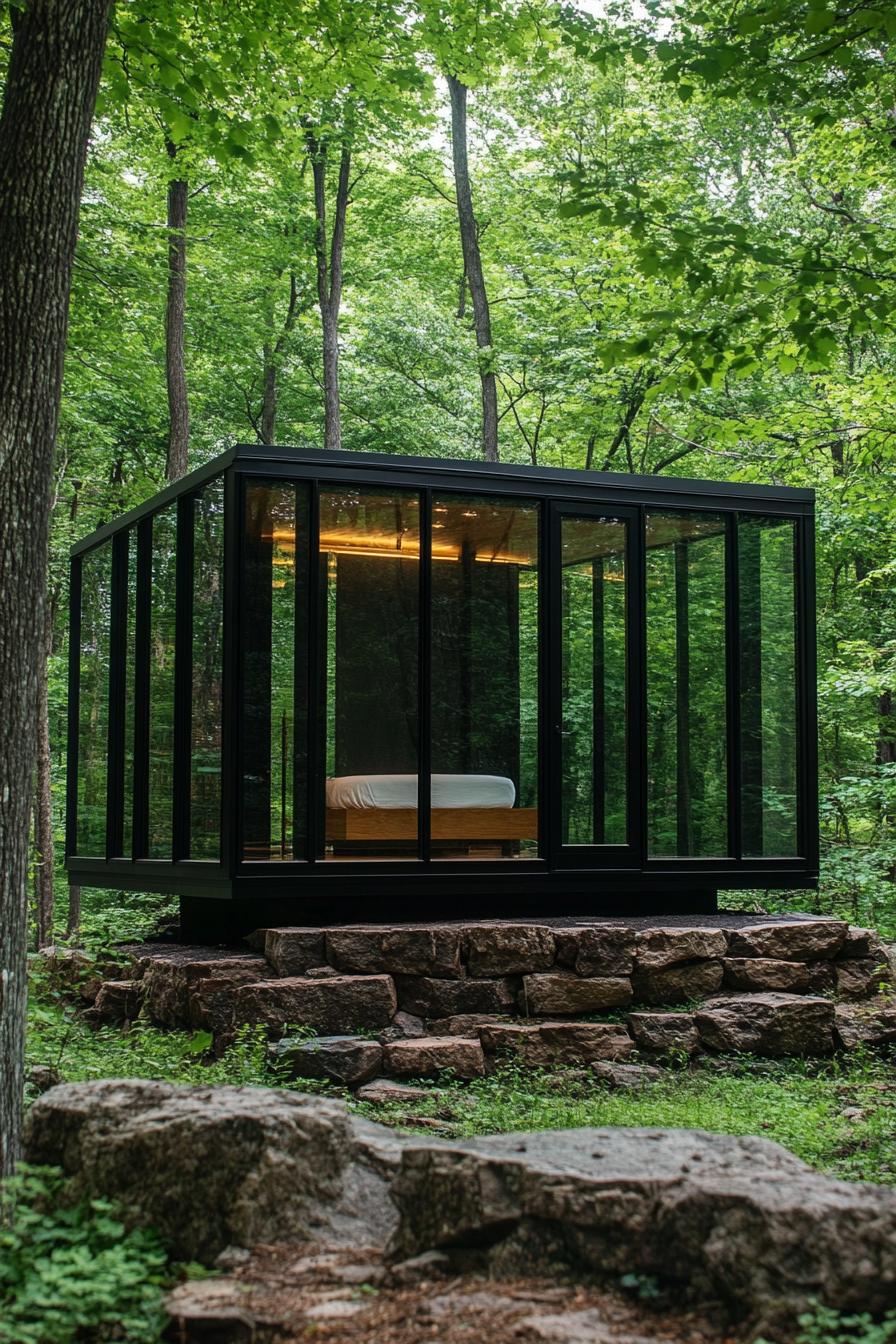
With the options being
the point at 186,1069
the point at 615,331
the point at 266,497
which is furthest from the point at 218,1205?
the point at 615,331

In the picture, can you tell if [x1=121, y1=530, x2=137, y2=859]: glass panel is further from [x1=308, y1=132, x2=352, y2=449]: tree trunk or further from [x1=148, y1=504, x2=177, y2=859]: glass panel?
[x1=308, y1=132, x2=352, y2=449]: tree trunk

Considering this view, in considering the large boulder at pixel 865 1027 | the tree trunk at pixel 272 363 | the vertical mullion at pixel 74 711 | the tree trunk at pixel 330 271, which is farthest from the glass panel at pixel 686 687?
the tree trunk at pixel 272 363

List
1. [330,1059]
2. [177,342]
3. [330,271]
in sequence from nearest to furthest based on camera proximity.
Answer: [330,1059], [177,342], [330,271]

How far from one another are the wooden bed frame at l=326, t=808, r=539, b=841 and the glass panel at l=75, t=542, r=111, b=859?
2834mm

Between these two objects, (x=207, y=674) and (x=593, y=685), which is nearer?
(x=207, y=674)

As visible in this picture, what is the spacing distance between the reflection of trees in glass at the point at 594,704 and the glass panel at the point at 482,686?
0.86 ft

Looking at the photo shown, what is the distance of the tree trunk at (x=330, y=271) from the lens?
17.4 metres

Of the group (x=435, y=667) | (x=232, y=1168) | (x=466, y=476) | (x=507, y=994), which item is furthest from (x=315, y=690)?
(x=232, y=1168)

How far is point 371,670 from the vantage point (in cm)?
874

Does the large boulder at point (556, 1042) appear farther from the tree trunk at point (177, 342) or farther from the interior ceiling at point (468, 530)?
the tree trunk at point (177, 342)

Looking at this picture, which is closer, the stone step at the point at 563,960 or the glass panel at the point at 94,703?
the stone step at the point at 563,960

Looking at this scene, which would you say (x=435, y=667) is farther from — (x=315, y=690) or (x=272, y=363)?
(x=272, y=363)

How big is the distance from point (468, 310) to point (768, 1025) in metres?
15.3

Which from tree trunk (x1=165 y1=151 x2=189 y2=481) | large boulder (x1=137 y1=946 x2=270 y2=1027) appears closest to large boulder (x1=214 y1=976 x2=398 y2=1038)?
large boulder (x1=137 y1=946 x2=270 y2=1027)
